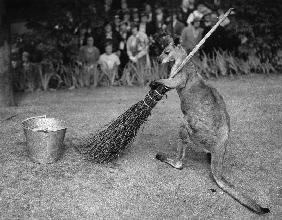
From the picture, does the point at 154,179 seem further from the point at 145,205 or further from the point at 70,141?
the point at 70,141

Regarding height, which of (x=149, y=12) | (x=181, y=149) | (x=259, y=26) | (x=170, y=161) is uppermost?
(x=149, y=12)

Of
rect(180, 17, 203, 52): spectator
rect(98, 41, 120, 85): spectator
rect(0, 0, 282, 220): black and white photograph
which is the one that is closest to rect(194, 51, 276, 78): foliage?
rect(0, 0, 282, 220): black and white photograph

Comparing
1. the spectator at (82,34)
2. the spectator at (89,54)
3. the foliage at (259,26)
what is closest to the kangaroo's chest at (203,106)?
the spectator at (89,54)

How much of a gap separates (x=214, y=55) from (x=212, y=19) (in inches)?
34.8

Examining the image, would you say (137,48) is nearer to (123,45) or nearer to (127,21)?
(123,45)

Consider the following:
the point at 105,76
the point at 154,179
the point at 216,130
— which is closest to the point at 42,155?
the point at 154,179

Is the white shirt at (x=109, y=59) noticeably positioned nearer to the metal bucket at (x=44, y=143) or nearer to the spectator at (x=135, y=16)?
the spectator at (x=135, y=16)

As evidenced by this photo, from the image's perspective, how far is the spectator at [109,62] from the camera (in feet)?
30.5

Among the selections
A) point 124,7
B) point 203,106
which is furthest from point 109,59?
point 203,106

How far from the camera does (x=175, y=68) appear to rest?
15.5 ft

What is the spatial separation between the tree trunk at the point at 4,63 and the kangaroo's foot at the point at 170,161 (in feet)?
12.2

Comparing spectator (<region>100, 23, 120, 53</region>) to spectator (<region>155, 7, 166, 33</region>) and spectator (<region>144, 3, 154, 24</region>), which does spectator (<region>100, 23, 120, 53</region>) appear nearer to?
spectator (<region>144, 3, 154, 24</region>)

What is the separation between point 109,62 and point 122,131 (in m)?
4.91

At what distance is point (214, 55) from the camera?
10711mm
